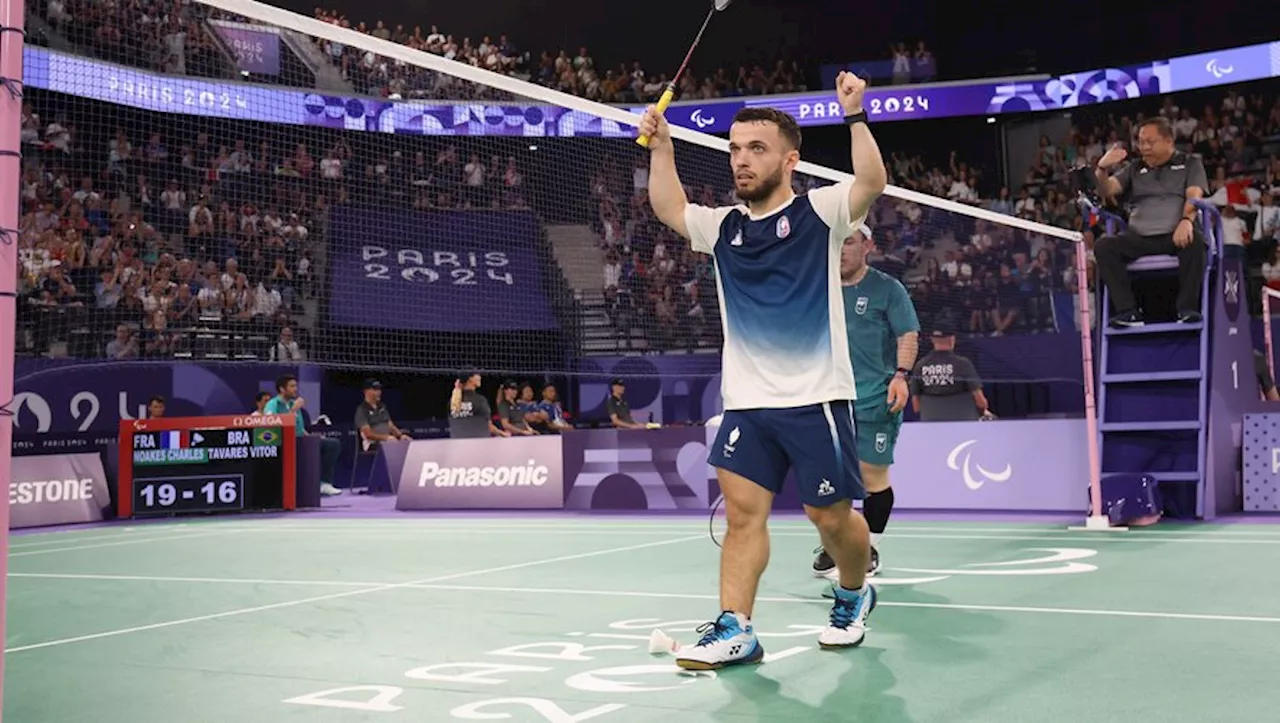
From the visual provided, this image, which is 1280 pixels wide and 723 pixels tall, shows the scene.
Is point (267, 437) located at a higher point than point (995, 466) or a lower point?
higher

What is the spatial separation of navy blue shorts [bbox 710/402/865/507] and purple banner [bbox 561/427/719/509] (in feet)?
30.2

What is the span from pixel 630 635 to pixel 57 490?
12034 millimetres

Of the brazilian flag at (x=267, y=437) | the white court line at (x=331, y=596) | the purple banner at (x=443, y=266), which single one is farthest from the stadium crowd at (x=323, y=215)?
the white court line at (x=331, y=596)

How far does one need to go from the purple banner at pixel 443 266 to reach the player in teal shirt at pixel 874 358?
14.1 metres

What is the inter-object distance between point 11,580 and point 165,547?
8.16 feet

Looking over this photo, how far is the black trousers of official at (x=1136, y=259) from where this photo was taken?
1095cm

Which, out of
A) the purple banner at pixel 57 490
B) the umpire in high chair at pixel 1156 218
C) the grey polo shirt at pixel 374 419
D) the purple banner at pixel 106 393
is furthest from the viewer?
the grey polo shirt at pixel 374 419

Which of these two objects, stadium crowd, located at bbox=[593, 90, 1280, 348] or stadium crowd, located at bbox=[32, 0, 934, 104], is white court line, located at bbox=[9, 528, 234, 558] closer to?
stadium crowd, located at bbox=[32, 0, 934, 104]

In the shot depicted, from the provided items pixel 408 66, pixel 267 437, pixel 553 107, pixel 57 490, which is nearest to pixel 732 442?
pixel 267 437

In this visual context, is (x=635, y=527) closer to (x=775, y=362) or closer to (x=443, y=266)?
(x=775, y=362)

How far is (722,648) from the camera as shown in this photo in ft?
15.8

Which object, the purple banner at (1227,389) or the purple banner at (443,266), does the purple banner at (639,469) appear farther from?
the purple banner at (443,266)

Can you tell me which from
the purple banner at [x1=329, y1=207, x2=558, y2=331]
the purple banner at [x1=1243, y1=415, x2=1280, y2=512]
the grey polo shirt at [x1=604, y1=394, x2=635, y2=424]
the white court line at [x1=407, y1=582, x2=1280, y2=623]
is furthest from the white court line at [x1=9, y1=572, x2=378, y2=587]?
the purple banner at [x1=329, y1=207, x2=558, y2=331]

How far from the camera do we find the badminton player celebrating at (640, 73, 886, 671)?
4969mm
